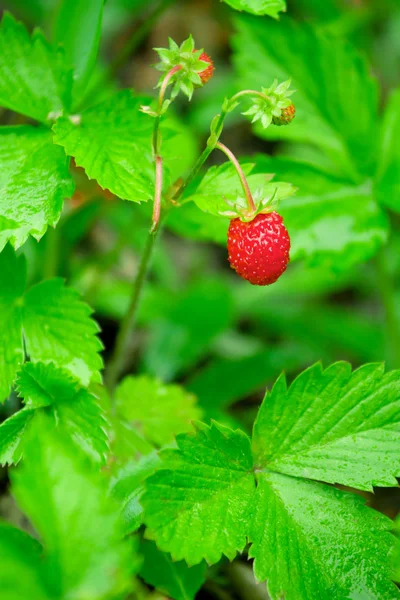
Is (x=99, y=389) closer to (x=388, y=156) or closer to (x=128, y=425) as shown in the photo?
(x=128, y=425)

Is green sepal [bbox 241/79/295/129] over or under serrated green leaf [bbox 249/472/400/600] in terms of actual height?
over

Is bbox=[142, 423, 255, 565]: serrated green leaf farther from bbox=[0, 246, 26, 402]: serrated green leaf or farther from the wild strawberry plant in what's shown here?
bbox=[0, 246, 26, 402]: serrated green leaf

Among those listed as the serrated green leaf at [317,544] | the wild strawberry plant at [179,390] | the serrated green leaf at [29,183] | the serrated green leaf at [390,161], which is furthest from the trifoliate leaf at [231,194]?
the serrated green leaf at [390,161]

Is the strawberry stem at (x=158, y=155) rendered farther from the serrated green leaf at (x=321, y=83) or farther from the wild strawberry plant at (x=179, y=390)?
the serrated green leaf at (x=321, y=83)

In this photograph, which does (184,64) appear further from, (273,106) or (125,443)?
(125,443)

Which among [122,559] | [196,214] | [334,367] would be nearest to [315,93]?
[196,214]

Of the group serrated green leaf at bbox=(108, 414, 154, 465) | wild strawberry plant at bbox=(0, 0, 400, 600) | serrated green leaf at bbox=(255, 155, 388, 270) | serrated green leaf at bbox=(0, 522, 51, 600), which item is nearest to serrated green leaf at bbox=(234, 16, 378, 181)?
wild strawberry plant at bbox=(0, 0, 400, 600)
